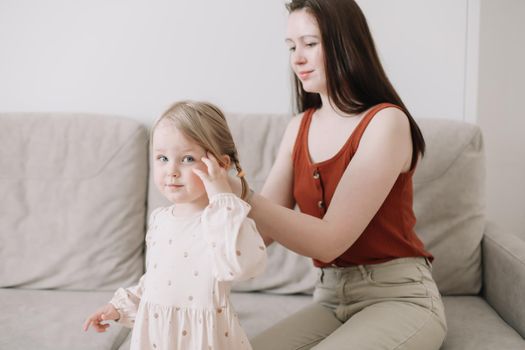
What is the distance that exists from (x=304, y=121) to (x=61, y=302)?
898 mm

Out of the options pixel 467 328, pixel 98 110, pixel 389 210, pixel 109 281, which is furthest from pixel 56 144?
pixel 467 328

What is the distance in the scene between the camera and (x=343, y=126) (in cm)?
140

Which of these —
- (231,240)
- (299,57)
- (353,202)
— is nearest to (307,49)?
(299,57)

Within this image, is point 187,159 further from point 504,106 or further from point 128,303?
point 504,106

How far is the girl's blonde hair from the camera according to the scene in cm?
102

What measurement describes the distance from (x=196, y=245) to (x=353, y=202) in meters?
0.39

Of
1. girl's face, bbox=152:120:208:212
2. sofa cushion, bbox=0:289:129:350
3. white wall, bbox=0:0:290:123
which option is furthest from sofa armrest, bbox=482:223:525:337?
sofa cushion, bbox=0:289:129:350

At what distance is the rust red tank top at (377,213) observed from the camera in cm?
134

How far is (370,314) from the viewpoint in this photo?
1246 mm

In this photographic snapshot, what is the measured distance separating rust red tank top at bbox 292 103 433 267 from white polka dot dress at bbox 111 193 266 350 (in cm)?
41

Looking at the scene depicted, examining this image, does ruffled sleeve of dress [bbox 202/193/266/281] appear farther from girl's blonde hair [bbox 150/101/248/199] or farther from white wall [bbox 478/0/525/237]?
white wall [bbox 478/0/525/237]

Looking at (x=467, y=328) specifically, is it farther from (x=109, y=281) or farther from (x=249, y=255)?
(x=109, y=281)

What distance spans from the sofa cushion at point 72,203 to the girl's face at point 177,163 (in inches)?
31.7

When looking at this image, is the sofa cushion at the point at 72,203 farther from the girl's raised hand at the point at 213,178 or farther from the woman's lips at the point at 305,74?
the girl's raised hand at the point at 213,178
